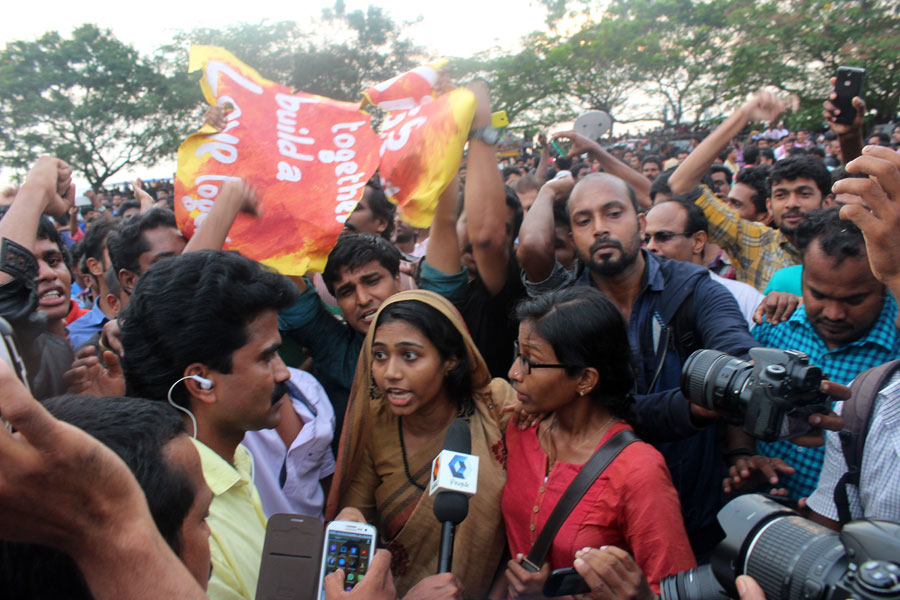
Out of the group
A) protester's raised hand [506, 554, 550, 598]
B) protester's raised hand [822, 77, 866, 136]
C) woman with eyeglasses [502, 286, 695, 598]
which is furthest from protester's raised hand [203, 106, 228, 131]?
protester's raised hand [822, 77, 866, 136]

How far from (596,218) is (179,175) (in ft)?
6.10

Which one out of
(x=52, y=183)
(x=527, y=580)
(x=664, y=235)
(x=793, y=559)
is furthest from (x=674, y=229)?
(x=52, y=183)

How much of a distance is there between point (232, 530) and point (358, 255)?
1347mm

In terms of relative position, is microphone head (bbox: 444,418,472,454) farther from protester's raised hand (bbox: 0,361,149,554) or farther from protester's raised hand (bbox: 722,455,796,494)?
protester's raised hand (bbox: 722,455,796,494)

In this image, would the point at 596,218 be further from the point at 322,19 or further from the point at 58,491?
the point at 322,19

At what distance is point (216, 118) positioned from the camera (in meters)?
3.01

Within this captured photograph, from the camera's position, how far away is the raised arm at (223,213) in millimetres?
2438

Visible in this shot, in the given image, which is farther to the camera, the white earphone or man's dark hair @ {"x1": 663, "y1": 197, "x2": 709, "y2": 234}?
man's dark hair @ {"x1": 663, "y1": 197, "x2": 709, "y2": 234}

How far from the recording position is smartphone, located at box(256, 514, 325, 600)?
145cm

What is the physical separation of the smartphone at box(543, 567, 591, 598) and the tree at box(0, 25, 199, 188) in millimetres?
35436

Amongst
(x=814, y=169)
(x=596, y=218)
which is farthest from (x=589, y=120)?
(x=596, y=218)

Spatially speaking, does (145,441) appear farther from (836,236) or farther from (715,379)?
(836,236)

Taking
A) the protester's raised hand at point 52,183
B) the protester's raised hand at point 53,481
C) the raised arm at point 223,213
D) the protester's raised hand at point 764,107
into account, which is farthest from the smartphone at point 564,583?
the protester's raised hand at point 764,107

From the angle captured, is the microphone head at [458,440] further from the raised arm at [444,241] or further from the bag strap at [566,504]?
the raised arm at [444,241]
